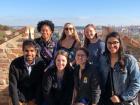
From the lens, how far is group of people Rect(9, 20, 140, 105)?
618cm

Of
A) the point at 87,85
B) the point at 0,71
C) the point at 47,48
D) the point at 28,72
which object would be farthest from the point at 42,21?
the point at 0,71

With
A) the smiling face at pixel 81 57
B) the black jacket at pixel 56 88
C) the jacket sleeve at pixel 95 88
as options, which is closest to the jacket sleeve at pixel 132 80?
the jacket sleeve at pixel 95 88

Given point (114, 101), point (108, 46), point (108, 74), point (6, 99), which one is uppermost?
point (108, 46)

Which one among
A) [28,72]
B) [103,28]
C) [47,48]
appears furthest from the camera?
[103,28]

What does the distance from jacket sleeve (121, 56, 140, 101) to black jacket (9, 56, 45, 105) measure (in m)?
1.39

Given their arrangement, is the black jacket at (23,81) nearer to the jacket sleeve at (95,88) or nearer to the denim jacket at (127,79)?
the jacket sleeve at (95,88)

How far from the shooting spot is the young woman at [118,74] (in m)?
6.14

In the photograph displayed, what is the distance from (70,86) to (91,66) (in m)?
0.48

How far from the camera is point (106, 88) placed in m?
6.38

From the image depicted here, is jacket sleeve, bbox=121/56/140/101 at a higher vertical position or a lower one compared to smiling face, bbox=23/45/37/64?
lower

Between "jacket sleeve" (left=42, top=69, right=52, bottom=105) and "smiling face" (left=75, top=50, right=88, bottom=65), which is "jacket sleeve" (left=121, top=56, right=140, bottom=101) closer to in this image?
"smiling face" (left=75, top=50, right=88, bottom=65)

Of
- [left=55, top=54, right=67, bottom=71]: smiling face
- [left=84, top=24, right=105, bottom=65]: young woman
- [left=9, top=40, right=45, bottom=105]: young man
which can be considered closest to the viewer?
[left=55, top=54, right=67, bottom=71]: smiling face

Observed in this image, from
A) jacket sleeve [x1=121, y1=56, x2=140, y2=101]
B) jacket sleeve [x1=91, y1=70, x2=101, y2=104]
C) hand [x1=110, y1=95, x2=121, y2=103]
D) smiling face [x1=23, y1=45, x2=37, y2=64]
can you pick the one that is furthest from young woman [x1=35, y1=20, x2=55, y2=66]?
jacket sleeve [x1=121, y1=56, x2=140, y2=101]

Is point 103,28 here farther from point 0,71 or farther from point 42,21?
point 0,71
